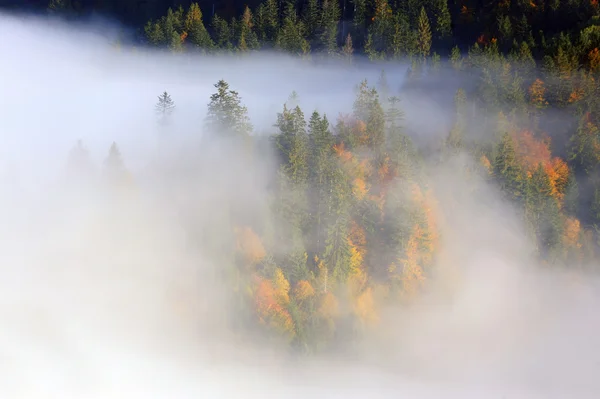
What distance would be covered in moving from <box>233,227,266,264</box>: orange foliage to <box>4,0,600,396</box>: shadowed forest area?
147 millimetres

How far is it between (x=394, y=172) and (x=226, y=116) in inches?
529

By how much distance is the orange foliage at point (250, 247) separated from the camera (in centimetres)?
6181

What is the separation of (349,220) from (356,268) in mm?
3663

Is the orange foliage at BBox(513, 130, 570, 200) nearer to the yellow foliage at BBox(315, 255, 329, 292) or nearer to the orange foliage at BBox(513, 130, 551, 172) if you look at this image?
the orange foliage at BBox(513, 130, 551, 172)

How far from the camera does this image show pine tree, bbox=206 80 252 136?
6451cm

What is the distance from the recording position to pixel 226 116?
64750 mm

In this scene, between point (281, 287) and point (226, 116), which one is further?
point (226, 116)

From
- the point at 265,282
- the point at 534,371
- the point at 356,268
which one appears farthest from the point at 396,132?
the point at 534,371

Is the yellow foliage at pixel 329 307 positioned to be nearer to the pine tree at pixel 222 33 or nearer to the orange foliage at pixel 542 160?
the orange foliage at pixel 542 160

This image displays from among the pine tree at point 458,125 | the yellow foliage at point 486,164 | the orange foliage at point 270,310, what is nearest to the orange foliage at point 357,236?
the orange foliage at point 270,310

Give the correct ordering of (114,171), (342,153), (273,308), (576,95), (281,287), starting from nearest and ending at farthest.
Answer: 1. (273,308)
2. (281,287)
3. (114,171)
4. (342,153)
5. (576,95)

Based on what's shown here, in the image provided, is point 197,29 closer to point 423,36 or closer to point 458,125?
point 423,36

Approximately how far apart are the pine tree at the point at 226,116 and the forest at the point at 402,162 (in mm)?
107

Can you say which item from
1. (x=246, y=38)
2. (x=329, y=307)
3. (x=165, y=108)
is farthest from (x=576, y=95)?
(x=165, y=108)
